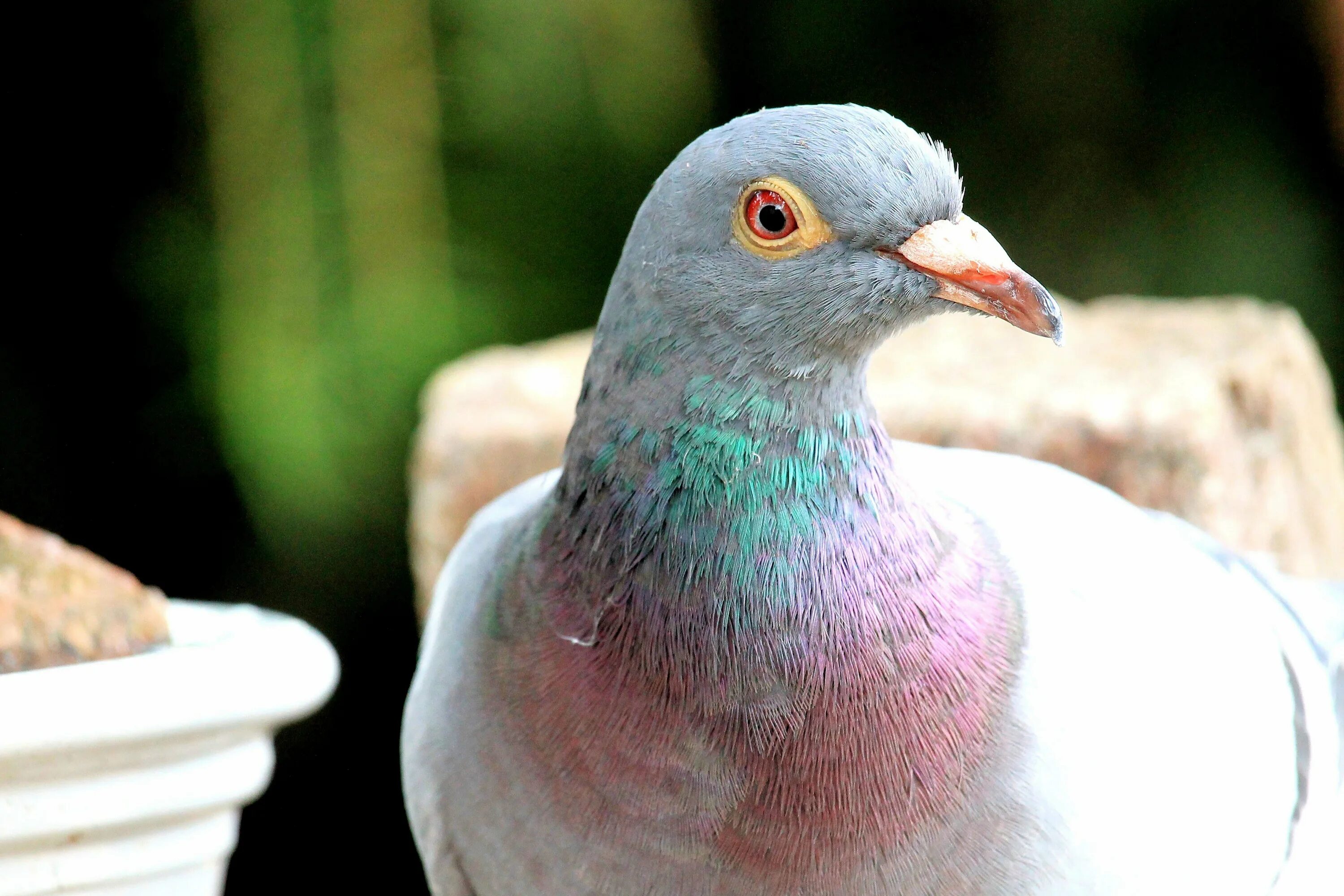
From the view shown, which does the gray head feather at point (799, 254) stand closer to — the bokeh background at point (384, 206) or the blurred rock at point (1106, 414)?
the blurred rock at point (1106, 414)

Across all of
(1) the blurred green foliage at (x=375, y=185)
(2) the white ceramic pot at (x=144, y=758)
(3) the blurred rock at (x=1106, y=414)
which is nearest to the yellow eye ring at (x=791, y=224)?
(2) the white ceramic pot at (x=144, y=758)

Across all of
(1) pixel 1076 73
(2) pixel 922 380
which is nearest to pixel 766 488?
(2) pixel 922 380

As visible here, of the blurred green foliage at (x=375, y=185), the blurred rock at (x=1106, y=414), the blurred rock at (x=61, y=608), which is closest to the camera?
the blurred rock at (x=61, y=608)

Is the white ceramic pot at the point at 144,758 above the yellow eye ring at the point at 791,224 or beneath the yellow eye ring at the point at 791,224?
beneath

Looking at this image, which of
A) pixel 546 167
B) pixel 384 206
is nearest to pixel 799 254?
pixel 384 206

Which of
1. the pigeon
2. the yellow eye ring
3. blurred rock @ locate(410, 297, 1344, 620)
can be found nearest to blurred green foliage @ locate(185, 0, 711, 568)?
blurred rock @ locate(410, 297, 1344, 620)

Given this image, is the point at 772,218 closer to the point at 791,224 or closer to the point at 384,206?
the point at 791,224
